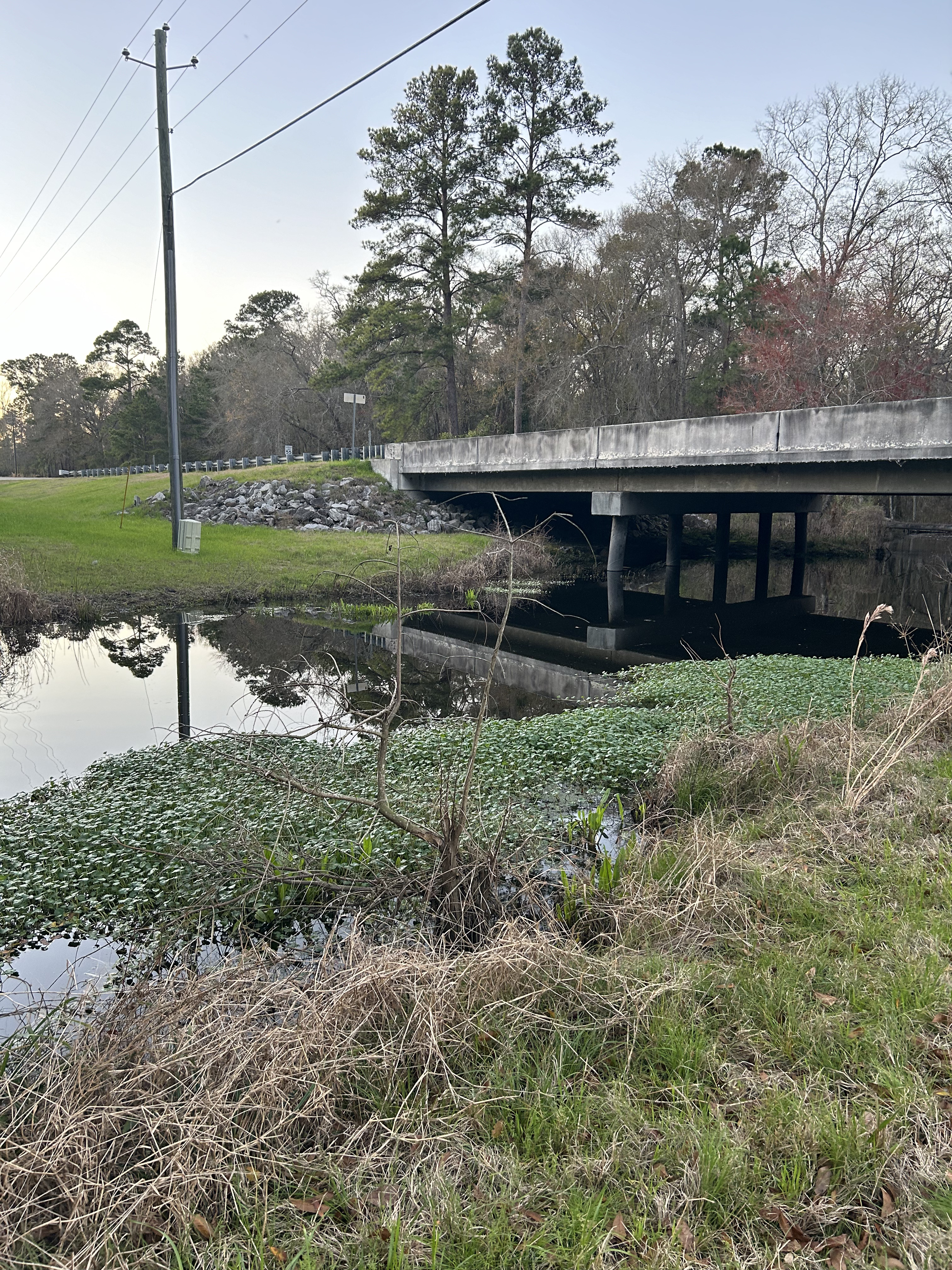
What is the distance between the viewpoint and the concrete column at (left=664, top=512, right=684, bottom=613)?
23.7 m

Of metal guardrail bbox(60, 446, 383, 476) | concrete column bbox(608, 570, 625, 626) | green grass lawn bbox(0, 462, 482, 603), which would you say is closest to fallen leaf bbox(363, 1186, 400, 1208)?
green grass lawn bbox(0, 462, 482, 603)

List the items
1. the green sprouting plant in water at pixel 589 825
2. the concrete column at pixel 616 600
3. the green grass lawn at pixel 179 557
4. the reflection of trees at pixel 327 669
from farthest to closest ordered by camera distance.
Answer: the concrete column at pixel 616 600
the green grass lawn at pixel 179 557
the reflection of trees at pixel 327 669
the green sprouting plant in water at pixel 589 825

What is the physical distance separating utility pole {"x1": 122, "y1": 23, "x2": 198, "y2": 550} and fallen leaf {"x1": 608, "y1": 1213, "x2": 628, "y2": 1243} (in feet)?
68.4

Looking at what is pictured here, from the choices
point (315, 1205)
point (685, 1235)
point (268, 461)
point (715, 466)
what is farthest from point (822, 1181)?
point (268, 461)

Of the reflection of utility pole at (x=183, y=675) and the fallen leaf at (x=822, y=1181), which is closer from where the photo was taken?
the fallen leaf at (x=822, y=1181)

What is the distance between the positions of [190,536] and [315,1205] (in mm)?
21041

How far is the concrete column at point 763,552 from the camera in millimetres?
25719

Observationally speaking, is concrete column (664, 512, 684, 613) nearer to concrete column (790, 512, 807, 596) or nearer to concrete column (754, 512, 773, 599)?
concrete column (754, 512, 773, 599)

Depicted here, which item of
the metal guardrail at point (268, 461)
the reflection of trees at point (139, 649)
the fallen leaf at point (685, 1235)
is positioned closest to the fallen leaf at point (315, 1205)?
the fallen leaf at point (685, 1235)

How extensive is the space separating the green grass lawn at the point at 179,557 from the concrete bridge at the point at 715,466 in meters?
3.59

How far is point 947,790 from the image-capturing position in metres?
5.99

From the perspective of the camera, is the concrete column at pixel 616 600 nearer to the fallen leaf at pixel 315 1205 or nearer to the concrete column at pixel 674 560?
the concrete column at pixel 674 560

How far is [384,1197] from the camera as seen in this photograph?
2.68 m

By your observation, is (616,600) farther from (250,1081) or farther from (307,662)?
(250,1081)
